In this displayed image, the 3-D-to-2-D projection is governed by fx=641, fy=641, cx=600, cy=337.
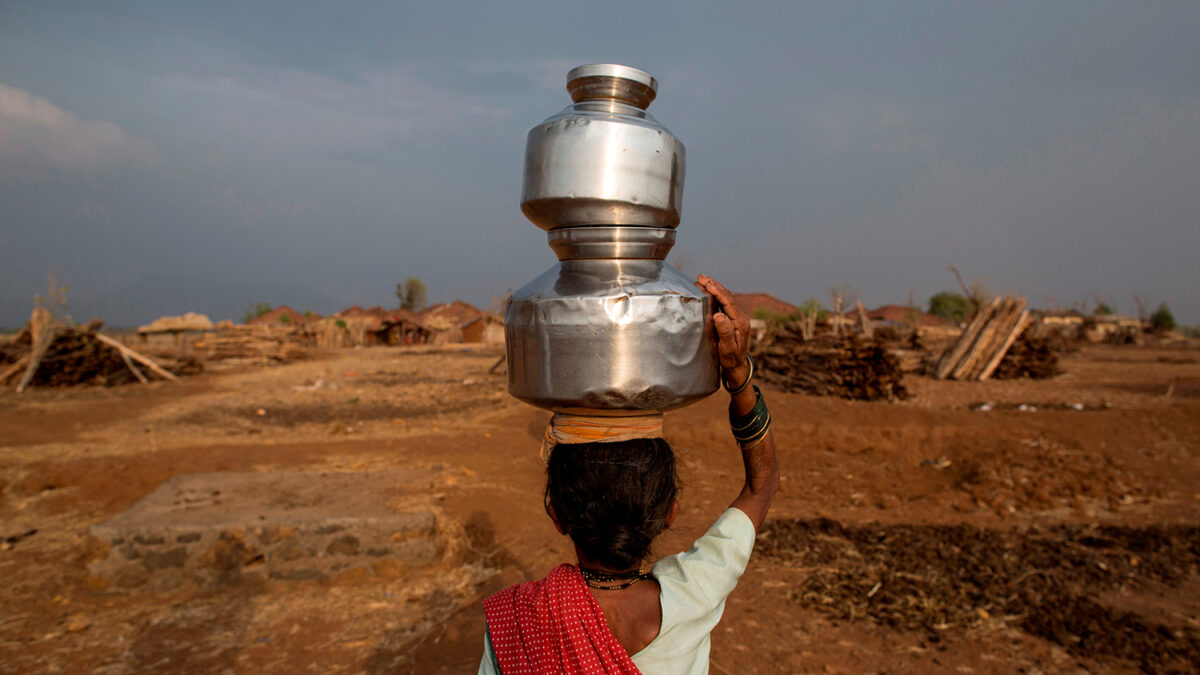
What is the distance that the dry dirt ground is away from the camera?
302 cm

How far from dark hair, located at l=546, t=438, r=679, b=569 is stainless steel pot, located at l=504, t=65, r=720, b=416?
0.29ft

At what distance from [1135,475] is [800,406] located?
155 inches

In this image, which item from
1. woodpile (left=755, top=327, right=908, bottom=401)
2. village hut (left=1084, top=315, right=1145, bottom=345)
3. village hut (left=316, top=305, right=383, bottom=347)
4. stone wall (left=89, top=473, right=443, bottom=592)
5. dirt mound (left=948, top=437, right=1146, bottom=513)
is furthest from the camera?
village hut (left=316, top=305, right=383, bottom=347)

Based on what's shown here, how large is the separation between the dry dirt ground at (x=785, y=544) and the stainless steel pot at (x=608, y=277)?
0.64 m

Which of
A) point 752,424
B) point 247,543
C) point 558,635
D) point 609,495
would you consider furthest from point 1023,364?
point 558,635

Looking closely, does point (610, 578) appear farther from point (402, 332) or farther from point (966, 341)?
point (402, 332)

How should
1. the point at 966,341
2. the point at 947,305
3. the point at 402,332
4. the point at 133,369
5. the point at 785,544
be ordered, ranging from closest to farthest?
1. the point at 785,544
2. the point at 966,341
3. the point at 133,369
4. the point at 402,332
5. the point at 947,305

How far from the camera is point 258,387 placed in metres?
13.6

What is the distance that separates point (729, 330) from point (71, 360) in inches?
688

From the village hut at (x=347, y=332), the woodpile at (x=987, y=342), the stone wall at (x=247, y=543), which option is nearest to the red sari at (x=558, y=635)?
the stone wall at (x=247, y=543)

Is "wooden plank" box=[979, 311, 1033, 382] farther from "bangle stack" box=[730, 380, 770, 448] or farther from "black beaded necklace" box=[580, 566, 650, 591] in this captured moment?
"black beaded necklace" box=[580, 566, 650, 591]

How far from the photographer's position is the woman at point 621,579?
1.07 metres

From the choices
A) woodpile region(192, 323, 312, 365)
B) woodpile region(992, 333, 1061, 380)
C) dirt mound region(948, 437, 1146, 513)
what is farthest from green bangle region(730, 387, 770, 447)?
woodpile region(192, 323, 312, 365)

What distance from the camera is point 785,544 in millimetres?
4266
